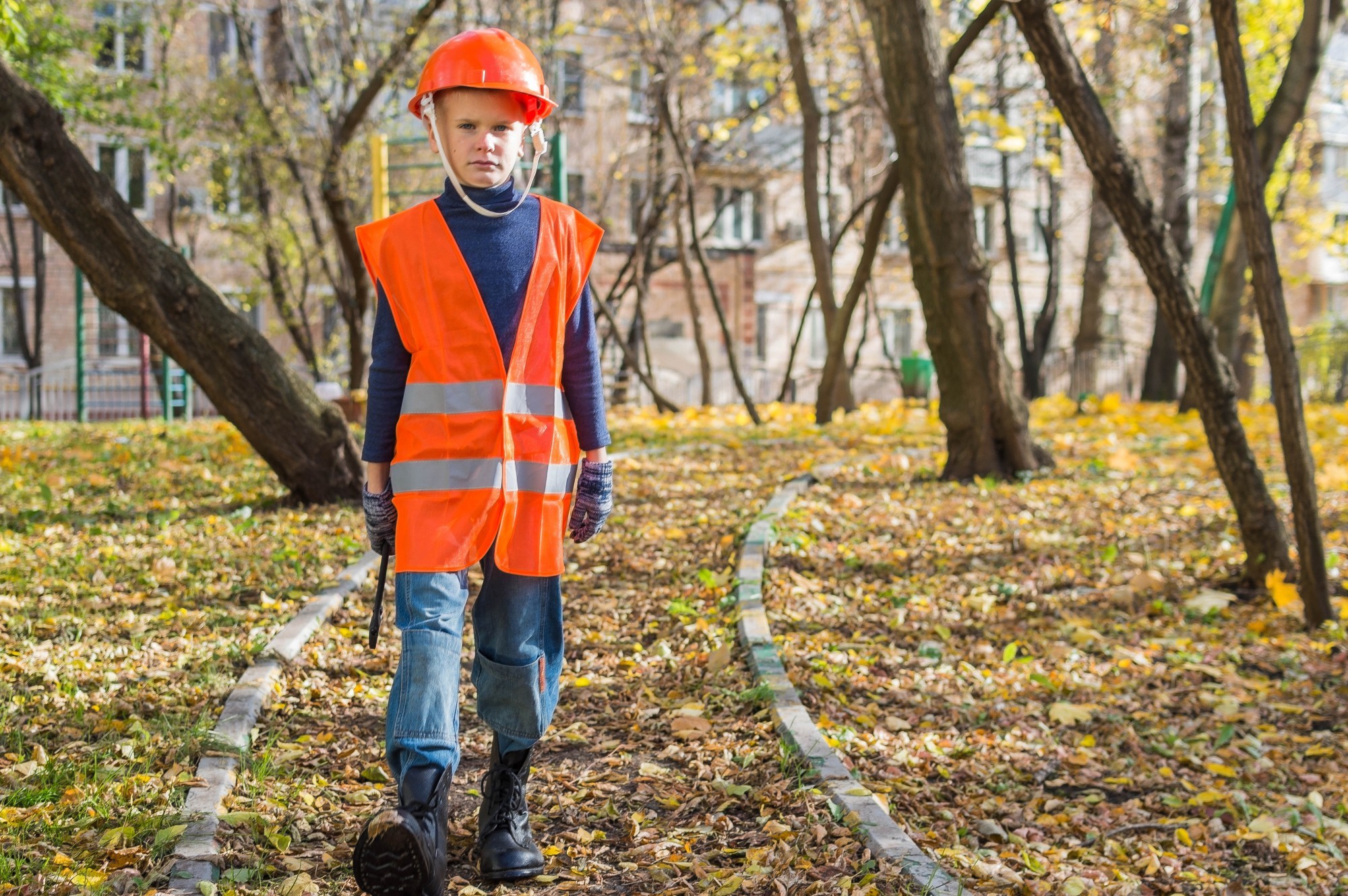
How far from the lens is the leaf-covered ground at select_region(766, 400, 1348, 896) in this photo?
144 inches

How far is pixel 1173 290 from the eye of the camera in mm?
6066

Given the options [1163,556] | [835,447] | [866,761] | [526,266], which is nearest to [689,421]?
[835,447]

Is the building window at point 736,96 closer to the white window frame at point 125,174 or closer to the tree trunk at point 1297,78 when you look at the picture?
the tree trunk at point 1297,78

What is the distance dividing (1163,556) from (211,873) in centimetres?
560

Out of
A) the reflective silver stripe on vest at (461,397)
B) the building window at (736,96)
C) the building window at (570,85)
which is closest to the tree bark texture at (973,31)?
the reflective silver stripe on vest at (461,397)

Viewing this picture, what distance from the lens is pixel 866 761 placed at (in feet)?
13.0

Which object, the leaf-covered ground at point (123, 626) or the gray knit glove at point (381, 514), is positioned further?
the leaf-covered ground at point (123, 626)

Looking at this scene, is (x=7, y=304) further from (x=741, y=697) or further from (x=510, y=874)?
(x=510, y=874)

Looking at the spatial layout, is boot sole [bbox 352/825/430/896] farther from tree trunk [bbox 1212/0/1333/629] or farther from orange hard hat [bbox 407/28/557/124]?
tree trunk [bbox 1212/0/1333/629]

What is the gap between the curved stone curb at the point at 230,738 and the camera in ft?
9.26

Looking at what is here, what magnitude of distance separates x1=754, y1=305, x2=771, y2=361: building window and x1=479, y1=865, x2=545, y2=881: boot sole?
32.6 meters

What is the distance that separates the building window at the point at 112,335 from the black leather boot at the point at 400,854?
26.5m

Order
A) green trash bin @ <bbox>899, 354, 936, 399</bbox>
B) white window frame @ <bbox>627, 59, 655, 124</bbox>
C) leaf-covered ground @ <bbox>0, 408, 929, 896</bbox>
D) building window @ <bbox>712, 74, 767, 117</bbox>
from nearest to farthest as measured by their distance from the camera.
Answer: leaf-covered ground @ <bbox>0, 408, 929, 896</bbox> → building window @ <bbox>712, 74, 767, 117</bbox> → white window frame @ <bbox>627, 59, 655, 124</bbox> → green trash bin @ <bbox>899, 354, 936, 399</bbox>

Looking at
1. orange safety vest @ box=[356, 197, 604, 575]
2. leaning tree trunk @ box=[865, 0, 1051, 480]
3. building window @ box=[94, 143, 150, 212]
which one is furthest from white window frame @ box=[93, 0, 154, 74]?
orange safety vest @ box=[356, 197, 604, 575]
